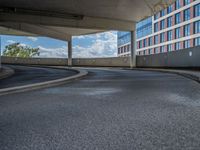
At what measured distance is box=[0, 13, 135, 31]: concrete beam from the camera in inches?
977

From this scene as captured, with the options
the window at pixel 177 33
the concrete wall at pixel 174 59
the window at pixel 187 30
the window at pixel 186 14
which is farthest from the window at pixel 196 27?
the concrete wall at pixel 174 59

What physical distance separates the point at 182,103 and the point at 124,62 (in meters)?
31.4

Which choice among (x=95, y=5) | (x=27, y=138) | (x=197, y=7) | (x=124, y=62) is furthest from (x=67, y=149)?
(x=197, y=7)

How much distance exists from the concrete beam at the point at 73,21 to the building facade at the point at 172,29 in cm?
2372

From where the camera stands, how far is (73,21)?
2753 centimetres

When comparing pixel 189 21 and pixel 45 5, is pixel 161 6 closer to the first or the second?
pixel 45 5

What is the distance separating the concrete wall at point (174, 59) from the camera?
21.1m

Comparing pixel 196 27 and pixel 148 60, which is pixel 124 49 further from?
pixel 148 60

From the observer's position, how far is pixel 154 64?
97.8 ft

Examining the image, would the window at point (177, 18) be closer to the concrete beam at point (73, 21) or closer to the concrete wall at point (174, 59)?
the concrete wall at point (174, 59)


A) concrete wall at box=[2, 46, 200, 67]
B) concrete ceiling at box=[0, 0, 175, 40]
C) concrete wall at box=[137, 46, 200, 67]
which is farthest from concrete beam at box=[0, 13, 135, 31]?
concrete wall at box=[2, 46, 200, 67]

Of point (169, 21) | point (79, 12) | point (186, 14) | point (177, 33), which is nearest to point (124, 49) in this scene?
point (169, 21)

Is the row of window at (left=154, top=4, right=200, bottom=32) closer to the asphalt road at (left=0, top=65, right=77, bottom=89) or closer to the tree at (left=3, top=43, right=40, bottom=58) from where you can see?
the asphalt road at (left=0, top=65, right=77, bottom=89)

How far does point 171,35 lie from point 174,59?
34421 millimetres
